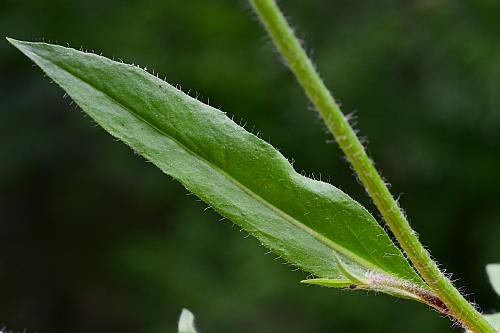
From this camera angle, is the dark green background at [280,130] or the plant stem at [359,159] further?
the dark green background at [280,130]

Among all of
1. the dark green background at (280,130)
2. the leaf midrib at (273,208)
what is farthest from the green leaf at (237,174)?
→ the dark green background at (280,130)

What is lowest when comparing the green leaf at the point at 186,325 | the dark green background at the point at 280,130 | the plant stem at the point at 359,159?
the green leaf at the point at 186,325

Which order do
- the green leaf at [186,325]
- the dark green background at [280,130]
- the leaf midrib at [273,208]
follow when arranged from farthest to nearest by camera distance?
the dark green background at [280,130], the leaf midrib at [273,208], the green leaf at [186,325]

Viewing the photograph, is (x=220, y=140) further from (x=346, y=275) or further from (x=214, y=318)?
(x=214, y=318)

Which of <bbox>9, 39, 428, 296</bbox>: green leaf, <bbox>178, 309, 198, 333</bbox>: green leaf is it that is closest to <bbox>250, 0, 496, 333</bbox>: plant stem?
<bbox>9, 39, 428, 296</bbox>: green leaf

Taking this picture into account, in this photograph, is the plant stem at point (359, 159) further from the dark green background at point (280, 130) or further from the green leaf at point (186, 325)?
the dark green background at point (280, 130)

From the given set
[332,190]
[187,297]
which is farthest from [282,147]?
[332,190]

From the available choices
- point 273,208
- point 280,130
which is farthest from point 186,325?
point 280,130
